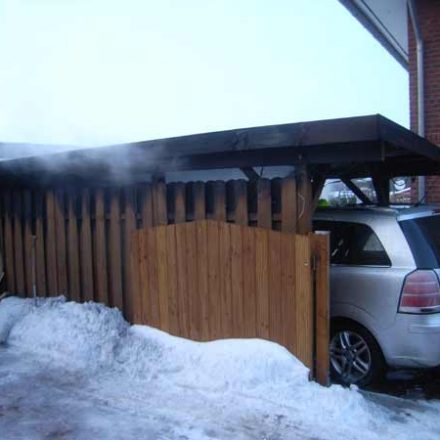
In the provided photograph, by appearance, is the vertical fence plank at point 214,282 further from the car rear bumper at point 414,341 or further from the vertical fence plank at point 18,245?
the vertical fence plank at point 18,245

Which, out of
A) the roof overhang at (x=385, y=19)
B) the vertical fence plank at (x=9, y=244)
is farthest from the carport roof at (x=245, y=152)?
the roof overhang at (x=385, y=19)

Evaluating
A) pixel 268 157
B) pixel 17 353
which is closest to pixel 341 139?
pixel 268 157

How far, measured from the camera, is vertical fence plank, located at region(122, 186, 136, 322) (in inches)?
206

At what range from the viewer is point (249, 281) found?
4.36 m

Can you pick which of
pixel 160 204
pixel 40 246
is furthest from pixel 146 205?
pixel 40 246

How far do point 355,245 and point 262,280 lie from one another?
0.88 meters

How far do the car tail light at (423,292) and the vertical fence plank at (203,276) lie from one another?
66.0 inches

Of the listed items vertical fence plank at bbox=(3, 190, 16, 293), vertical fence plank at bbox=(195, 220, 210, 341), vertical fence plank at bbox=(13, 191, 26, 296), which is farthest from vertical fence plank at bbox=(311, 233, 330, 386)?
vertical fence plank at bbox=(3, 190, 16, 293)

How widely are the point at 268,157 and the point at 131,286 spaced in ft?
6.55

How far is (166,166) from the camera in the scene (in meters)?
4.90

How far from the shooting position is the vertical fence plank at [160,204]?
499 cm

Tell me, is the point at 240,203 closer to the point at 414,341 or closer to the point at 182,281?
the point at 182,281

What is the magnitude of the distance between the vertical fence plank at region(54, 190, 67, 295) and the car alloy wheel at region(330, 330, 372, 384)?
121 inches

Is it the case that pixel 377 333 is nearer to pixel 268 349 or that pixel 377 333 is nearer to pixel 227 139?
pixel 268 349
